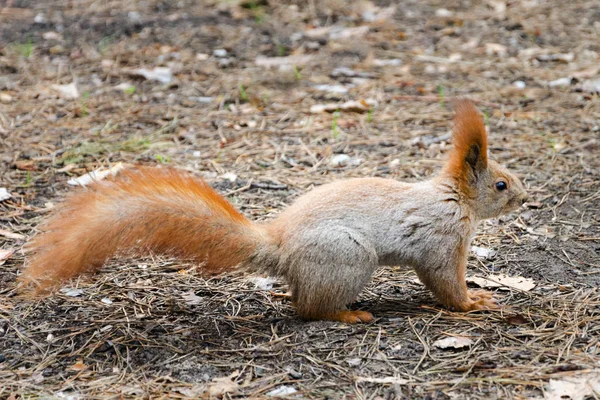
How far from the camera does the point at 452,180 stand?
313 centimetres

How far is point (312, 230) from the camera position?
9.34 ft

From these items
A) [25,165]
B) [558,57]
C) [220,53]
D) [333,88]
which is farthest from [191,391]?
[558,57]

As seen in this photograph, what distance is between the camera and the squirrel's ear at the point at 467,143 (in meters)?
3.01

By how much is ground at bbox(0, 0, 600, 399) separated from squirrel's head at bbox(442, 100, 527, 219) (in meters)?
0.37

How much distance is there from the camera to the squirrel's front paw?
10.1 feet

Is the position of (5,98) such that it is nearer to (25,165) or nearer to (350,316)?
(25,165)

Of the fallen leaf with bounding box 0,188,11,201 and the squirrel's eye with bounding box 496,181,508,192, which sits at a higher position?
the squirrel's eye with bounding box 496,181,508,192

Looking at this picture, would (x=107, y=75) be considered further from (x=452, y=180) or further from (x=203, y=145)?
(x=452, y=180)

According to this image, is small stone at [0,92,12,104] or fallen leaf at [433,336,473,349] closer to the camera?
fallen leaf at [433,336,473,349]

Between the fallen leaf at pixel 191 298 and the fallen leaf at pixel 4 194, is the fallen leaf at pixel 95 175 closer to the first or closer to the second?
the fallen leaf at pixel 4 194

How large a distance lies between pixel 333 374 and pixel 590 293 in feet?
3.95

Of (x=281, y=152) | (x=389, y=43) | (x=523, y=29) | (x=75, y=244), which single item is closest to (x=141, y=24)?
(x=389, y=43)

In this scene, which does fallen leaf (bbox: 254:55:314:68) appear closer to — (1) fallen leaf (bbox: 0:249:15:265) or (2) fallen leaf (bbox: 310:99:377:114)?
(2) fallen leaf (bbox: 310:99:377:114)

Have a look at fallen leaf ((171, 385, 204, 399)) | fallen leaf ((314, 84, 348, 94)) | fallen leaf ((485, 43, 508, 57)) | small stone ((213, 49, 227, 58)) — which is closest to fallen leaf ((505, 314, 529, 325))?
fallen leaf ((171, 385, 204, 399))
